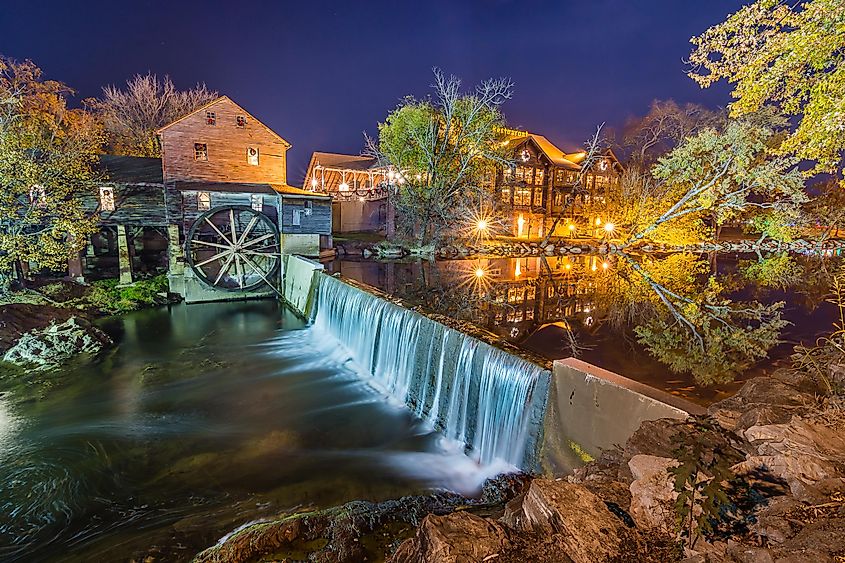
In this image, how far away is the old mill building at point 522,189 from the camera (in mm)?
31250

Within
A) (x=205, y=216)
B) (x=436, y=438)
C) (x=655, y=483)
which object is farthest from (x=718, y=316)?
(x=205, y=216)

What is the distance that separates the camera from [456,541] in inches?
112

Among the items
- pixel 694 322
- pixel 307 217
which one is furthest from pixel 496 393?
pixel 307 217

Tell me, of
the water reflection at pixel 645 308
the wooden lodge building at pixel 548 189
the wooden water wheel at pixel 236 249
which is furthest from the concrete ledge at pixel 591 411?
the wooden lodge building at pixel 548 189

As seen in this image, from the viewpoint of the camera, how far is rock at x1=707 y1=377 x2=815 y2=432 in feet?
12.2

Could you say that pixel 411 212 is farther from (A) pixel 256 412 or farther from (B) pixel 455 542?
(B) pixel 455 542

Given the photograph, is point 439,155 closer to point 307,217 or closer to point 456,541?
point 307,217

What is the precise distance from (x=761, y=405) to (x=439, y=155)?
78.7ft

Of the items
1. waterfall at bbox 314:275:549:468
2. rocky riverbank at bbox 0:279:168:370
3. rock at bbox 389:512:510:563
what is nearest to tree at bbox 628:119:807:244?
waterfall at bbox 314:275:549:468

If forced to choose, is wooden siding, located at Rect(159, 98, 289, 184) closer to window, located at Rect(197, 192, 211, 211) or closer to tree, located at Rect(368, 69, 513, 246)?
window, located at Rect(197, 192, 211, 211)

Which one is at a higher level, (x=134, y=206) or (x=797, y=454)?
(x=134, y=206)

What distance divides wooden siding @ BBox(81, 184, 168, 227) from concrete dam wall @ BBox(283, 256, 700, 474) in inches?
460

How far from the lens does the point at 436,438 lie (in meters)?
7.22

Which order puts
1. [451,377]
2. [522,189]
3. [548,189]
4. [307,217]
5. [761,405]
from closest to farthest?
1. [761,405]
2. [451,377]
3. [307,217]
4. [522,189]
5. [548,189]
